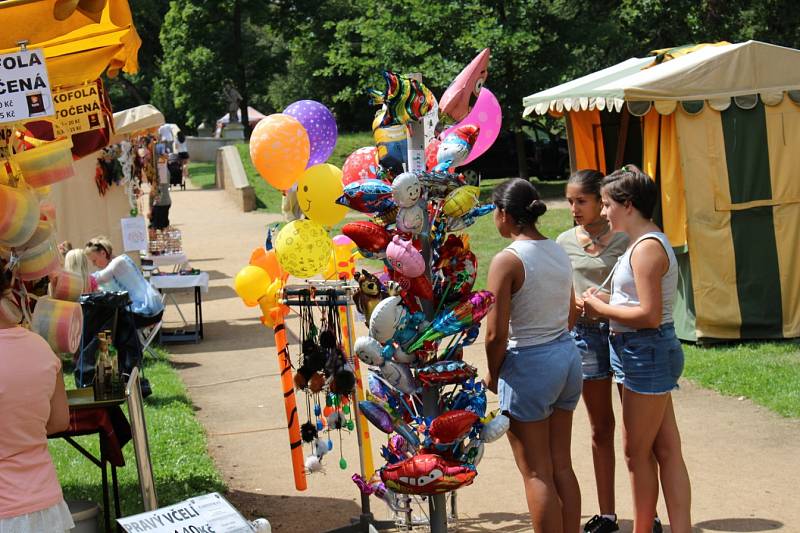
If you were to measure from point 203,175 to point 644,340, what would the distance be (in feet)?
107

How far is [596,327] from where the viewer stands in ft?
16.8

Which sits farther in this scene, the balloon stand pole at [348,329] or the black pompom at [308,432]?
the black pompom at [308,432]

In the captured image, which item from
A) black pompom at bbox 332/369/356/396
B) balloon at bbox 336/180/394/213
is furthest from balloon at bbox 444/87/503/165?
black pompom at bbox 332/369/356/396

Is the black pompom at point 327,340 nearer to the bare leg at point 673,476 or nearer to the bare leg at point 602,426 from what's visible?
the bare leg at point 602,426

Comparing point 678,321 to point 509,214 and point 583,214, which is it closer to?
point 583,214

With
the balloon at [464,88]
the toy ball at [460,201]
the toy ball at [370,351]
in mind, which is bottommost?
the toy ball at [370,351]

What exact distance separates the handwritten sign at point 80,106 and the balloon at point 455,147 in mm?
2198

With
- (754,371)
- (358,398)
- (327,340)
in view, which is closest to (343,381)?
(327,340)

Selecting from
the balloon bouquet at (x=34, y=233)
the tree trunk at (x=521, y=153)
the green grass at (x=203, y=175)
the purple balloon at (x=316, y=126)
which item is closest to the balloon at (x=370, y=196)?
the purple balloon at (x=316, y=126)

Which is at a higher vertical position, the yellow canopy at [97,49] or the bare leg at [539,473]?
the yellow canopy at [97,49]

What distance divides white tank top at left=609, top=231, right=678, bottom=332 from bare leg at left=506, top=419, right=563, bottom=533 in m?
0.68

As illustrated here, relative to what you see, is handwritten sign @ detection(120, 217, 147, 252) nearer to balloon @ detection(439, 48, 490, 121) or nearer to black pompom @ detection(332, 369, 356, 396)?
black pompom @ detection(332, 369, 356, 396)

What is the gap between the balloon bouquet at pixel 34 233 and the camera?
4.38 m

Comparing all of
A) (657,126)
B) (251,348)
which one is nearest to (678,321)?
(657,126)
